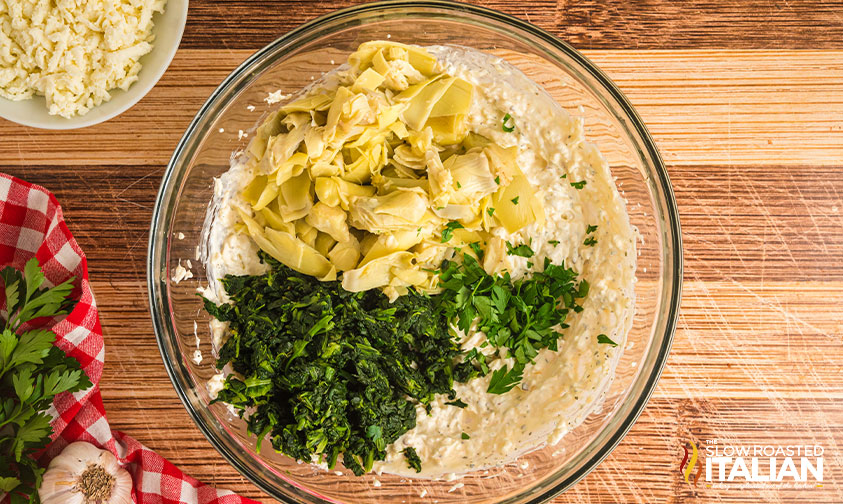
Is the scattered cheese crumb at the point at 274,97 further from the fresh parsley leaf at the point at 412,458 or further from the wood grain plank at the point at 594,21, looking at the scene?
the fresh parsley leaf at the point at 412,458

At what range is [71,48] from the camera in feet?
5.97

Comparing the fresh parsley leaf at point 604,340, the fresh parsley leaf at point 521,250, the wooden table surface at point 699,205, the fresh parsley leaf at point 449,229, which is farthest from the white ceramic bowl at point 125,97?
the fresh parsley leaf at point 604,340

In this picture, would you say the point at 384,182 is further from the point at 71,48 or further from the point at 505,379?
the point at 71,48

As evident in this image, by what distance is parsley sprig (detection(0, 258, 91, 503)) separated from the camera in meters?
1.81

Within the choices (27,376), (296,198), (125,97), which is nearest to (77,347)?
(27,376)

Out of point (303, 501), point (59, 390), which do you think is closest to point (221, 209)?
point (59, 390)

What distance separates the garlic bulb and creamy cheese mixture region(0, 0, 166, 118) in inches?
45.4

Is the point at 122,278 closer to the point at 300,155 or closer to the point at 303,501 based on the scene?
the point at 300,155

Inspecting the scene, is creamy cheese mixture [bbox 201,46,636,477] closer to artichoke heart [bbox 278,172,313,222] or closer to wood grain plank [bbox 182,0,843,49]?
artichoke heart [bbox 278,172,313,222]

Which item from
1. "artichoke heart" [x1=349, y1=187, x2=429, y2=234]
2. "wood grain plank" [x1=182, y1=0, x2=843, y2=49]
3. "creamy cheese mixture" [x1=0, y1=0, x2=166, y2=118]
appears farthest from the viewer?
"wood grain plank" [x1=182, y1=0, x2=843, y2=49]

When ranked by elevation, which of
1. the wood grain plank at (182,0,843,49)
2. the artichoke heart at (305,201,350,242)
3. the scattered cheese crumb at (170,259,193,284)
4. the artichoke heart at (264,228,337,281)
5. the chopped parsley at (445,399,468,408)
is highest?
the wood grain plank at (182,0,843,49)

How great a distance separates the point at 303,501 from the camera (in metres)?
1.83

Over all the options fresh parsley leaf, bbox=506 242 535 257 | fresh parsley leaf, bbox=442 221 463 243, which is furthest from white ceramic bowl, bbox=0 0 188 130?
fresh parsley leaf, bbox=506 242 535 257

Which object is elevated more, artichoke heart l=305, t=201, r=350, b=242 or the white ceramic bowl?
the white ceramic bowl
